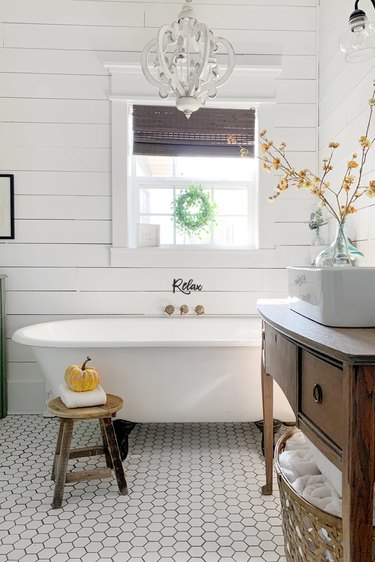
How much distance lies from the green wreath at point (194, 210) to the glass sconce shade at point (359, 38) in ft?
4.88

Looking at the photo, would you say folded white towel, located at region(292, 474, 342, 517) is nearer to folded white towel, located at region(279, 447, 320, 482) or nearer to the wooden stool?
folded white towel, located at region(279, 447, 320, 482)

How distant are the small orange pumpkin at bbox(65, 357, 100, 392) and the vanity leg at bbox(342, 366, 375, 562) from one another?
1.39 m

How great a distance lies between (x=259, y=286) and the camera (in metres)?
3.23

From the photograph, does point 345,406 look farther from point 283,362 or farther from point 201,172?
point 201,172

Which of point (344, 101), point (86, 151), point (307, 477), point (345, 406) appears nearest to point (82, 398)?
point (307, 477)

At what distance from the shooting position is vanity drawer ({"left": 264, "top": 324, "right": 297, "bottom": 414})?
1273mm

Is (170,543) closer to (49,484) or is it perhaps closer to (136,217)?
(49,484)

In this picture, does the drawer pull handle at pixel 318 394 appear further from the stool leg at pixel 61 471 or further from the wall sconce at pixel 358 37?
the wall sconce at pixel 358 37

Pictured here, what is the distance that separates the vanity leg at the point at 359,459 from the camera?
87cm

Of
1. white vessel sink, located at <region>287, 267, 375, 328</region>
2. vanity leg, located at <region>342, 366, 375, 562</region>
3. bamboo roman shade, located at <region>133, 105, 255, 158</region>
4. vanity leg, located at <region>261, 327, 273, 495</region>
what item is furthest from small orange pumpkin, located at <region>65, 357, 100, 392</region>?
bamboo roman shade, located at <region>133, 105, 255, 158</region>

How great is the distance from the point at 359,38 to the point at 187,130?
156 cm

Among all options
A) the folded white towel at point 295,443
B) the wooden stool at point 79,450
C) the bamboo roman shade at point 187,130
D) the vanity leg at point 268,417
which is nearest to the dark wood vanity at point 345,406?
the folded white towel at point 295,443

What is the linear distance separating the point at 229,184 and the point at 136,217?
2.49ft

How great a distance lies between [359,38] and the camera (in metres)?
1.88
